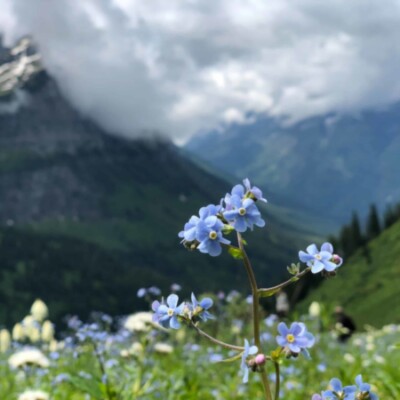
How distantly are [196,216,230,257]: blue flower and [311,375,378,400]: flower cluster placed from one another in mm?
726

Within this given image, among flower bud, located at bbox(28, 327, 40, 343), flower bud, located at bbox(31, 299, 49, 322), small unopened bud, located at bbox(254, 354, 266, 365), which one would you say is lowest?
small unopened bud, located at bbox(254, 354, 266, 365)

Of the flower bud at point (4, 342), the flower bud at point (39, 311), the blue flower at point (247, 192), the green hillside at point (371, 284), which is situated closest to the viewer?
the blue flower at point (247, 192)

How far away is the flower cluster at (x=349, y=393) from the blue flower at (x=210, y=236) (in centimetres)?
73

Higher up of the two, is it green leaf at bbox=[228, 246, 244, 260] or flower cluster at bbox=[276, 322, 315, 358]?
green leaf at bbox=[228, 246, 244, 260]

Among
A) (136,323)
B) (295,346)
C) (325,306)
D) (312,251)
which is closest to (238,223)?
(312,251)

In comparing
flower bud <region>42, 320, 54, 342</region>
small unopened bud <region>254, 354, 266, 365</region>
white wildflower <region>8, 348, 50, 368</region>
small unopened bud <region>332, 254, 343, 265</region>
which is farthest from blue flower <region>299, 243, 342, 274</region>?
flower bud <region>42, 320, 54, 342</region>

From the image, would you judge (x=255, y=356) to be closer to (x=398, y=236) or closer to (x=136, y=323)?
(x=136, y=323)

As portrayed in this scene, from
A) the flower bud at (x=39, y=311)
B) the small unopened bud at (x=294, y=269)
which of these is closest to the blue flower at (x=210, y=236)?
the small unopened bud at (x=294, y=269)

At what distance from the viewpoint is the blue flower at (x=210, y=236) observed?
8.07ft

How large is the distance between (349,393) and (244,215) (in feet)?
2.84

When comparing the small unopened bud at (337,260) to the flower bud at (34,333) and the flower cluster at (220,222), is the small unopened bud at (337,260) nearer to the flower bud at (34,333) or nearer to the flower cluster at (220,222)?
the flower cluster at (220,222)

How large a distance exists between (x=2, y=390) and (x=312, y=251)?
26.8 feet

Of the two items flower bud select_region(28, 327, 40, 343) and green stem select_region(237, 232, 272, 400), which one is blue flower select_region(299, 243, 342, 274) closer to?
green stem select_region(237, 232, 272, 400)

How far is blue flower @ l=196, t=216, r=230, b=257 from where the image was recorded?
2459mm
